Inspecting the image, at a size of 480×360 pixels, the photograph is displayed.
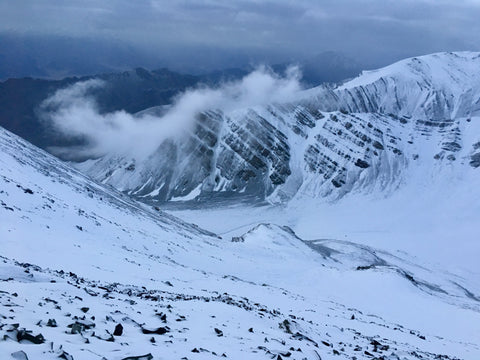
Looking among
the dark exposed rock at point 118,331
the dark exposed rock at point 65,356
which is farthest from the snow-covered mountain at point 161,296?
the dark exposed rock at point 118,331

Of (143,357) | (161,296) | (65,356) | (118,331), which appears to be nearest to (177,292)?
(161,296)

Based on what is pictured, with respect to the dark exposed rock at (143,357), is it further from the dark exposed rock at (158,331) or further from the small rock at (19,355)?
the dark exposed rock at (158,331)

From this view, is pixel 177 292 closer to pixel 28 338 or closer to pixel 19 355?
pixel 28 338

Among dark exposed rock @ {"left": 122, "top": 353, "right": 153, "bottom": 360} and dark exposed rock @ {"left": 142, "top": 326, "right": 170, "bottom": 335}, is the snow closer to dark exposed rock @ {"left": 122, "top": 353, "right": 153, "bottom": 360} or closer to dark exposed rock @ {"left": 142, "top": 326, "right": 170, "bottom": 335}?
dark exposed rock @ {"left": 142, "top": 326, "right": 170, "bottom": 335}

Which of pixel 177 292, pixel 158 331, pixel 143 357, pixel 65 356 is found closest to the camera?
pixel 65 356

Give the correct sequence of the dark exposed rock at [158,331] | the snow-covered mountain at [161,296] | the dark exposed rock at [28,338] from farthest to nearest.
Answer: the dark exposed rock at [158,331] → the snow-covered mountain at [161,296] → the dark exposed rock at [28,338]

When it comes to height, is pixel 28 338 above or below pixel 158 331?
above

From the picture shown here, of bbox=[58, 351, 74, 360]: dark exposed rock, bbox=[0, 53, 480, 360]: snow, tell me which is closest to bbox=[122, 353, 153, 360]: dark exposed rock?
bbox=[0, 53, 480, 360]: snow

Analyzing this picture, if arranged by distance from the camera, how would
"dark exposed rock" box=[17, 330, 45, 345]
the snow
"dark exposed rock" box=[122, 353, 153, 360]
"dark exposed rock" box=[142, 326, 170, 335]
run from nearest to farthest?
"dark exposed rock" box=[17, 330, 45, 345] < "dark exposed rock" box=[122, 353, 153, 360] < the snow < "dark exposed rock" box=[142, 326, 170, 335]

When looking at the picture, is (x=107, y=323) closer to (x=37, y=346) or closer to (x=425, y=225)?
(x=37, y=346)

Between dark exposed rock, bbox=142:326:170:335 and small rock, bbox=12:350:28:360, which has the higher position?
small rock, bbox=12:350:28:360
